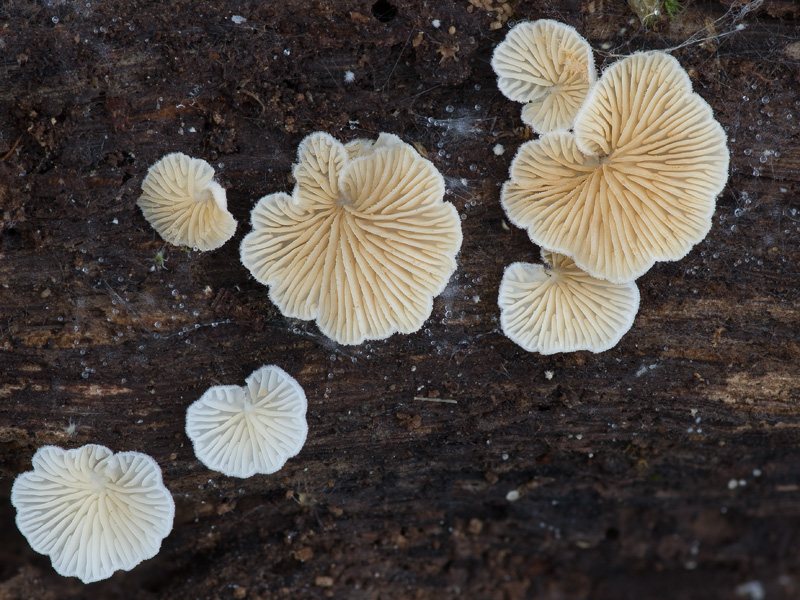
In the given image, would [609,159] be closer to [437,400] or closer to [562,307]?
[562,307]

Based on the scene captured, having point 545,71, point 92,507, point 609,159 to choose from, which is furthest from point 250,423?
point 545,71

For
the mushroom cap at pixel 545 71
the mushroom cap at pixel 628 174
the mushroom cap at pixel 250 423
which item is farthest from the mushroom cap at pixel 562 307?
the mushroom cap at pixel 250 423

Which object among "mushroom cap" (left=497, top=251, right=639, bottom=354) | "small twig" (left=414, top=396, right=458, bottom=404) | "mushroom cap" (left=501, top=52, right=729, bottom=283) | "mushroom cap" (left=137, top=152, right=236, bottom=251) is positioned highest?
"mushroom cap" (left=501, top=52, right=729, bottom=283)

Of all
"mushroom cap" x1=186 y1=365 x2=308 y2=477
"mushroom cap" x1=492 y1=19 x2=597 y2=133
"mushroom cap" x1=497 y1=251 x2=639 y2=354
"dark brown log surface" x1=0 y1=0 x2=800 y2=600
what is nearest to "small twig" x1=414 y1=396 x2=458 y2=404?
"dark brown log surface" x1=0 y1=0 x2=800 y2=600

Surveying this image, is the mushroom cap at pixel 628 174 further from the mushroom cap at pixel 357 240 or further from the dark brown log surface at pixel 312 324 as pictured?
the mushroom cap at pixel 357 240

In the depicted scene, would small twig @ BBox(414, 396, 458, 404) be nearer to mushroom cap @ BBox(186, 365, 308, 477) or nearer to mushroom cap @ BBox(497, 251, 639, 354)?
mushroom cap @ BBox(497, 251, 639, 354)

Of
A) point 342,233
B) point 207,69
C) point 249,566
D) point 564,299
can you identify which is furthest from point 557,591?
point 207,69

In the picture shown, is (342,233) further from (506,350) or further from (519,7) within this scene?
(519,7)
